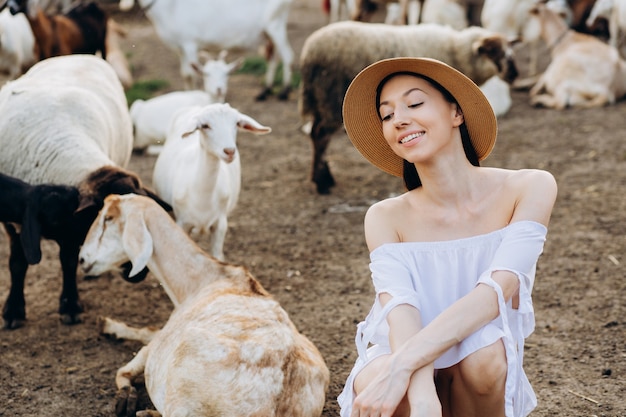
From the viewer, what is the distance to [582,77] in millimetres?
10102

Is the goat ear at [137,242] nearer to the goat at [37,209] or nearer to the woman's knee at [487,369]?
the goat at [37,209]

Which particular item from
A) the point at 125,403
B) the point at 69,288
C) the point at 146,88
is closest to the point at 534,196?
the point at 125,403

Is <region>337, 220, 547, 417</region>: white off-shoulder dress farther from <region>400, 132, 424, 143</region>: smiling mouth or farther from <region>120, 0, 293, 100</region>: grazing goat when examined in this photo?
<region>120, 0, 293, 100</region>: grazing goat

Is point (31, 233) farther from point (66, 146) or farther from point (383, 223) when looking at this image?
point (383, 223)

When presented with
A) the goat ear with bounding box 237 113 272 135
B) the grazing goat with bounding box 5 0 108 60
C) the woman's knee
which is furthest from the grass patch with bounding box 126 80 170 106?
the woman's knee

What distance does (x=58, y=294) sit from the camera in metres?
5.44

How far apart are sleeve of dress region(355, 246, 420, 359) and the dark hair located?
366 millimetres

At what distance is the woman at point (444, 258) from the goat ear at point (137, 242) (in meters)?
1.50

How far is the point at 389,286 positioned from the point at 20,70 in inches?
361

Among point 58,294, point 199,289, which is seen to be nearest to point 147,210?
point 199,289

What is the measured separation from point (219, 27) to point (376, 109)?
8.07m

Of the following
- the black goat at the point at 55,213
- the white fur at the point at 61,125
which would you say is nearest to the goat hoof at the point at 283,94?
the white fur at the point at 61,125

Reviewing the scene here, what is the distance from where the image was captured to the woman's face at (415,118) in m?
2.83

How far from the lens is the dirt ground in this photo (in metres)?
4.07
